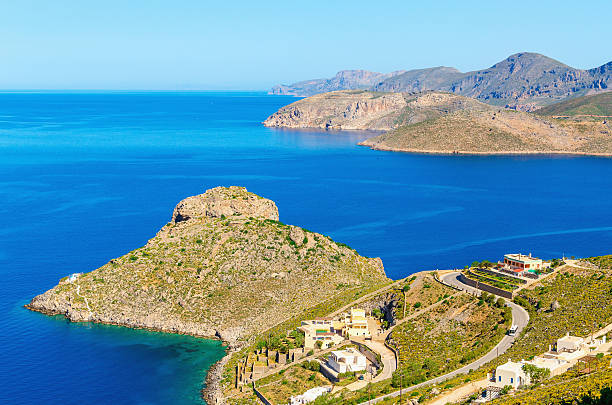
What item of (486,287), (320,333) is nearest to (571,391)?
(486,287)

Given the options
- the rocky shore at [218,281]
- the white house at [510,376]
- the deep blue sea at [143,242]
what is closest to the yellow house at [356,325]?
the rocky shore at [218,281]

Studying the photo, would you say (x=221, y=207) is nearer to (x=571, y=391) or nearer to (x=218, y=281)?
(x=218, y=281)

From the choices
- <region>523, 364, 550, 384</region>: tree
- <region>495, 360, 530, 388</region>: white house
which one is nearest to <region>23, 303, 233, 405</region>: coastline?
<region>495, 360, 530, 388</region>: white house

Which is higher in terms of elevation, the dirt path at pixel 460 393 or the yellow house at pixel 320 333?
the dirt path at pixel 460 393

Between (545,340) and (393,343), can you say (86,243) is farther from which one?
(545,340)

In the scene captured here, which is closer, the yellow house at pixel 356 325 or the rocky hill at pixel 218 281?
the yellow house at pixel 356 325

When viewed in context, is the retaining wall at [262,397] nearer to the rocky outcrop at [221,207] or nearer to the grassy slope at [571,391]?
the grassy slope at [571,391]
